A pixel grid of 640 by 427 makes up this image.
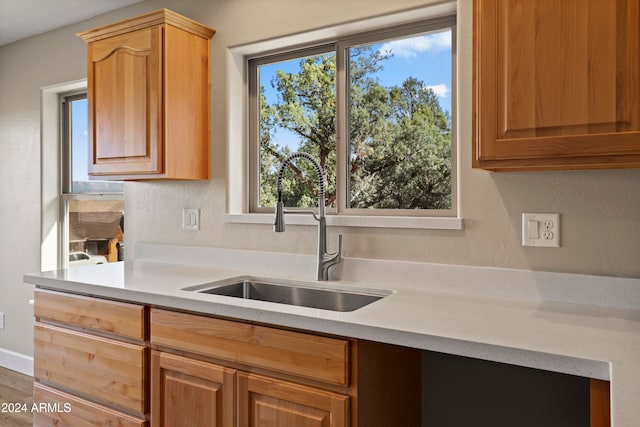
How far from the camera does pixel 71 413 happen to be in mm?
1917

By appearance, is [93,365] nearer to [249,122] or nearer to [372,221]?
[372,221]

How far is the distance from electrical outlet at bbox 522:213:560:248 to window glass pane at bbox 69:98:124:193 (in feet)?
9.14

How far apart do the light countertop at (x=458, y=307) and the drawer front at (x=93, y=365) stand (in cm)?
19

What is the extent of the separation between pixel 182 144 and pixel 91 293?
32.0 inches

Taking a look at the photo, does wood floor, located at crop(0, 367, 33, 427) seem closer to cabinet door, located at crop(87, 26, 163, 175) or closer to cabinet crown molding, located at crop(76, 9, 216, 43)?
cabinet door, located at crop(87, 26, 163, 175)

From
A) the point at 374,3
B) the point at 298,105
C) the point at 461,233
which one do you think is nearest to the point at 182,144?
the point at 298,105

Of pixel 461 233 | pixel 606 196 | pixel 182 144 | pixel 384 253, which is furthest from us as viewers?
pixel 182 144

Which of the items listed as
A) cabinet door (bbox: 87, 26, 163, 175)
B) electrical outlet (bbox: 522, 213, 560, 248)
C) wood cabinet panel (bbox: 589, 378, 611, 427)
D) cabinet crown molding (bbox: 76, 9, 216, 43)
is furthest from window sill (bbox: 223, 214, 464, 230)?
cabinet crown molding (bbox: 76, 9, 216, 43)

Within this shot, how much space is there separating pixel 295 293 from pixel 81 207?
2.13 m

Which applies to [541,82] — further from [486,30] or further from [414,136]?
[414,136]

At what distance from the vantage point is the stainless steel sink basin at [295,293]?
5.98 ft

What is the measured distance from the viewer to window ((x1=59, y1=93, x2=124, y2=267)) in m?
3.22

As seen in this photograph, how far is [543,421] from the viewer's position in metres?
1.67

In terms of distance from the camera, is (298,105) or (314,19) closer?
(314,19)
